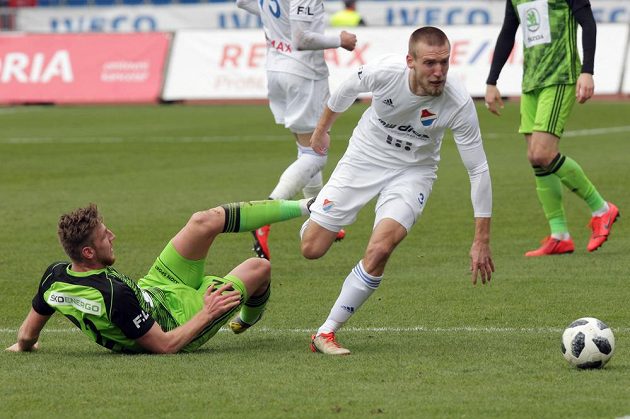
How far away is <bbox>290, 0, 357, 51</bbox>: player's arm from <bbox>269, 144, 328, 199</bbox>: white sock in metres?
0.85

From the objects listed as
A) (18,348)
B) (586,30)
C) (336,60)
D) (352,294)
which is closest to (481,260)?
(352,294)

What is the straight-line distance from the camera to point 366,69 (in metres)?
7.20

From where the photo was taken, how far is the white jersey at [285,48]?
1097 centimetres

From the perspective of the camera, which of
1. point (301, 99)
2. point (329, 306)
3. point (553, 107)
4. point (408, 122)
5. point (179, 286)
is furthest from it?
point (301, 99)

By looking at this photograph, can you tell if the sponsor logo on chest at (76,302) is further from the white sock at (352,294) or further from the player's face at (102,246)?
the white sock at (352,294)

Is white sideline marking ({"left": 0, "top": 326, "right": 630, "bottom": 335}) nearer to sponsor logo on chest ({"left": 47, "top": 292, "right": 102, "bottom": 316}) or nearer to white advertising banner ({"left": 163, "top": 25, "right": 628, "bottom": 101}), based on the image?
sponsor logo on chest ({"left": 47, "top": 292, "right": 102, "bottom": 316})

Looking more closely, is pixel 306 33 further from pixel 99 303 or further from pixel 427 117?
pixel 99 303

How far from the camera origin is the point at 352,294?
6938mm

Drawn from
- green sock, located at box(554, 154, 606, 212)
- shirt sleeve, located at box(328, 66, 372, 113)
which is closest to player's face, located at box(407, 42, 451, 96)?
shirt sleeve, located at box(328, 66, 372, 113)

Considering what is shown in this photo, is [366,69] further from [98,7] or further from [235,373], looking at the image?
[98,7]

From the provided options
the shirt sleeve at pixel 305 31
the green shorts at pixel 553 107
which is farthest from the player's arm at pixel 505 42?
the shirt sleeve at pixel 305 31

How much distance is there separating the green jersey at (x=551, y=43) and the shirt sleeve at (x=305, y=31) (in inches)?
58.8

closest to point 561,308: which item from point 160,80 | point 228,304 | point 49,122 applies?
point 228,304

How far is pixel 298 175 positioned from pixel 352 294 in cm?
365
